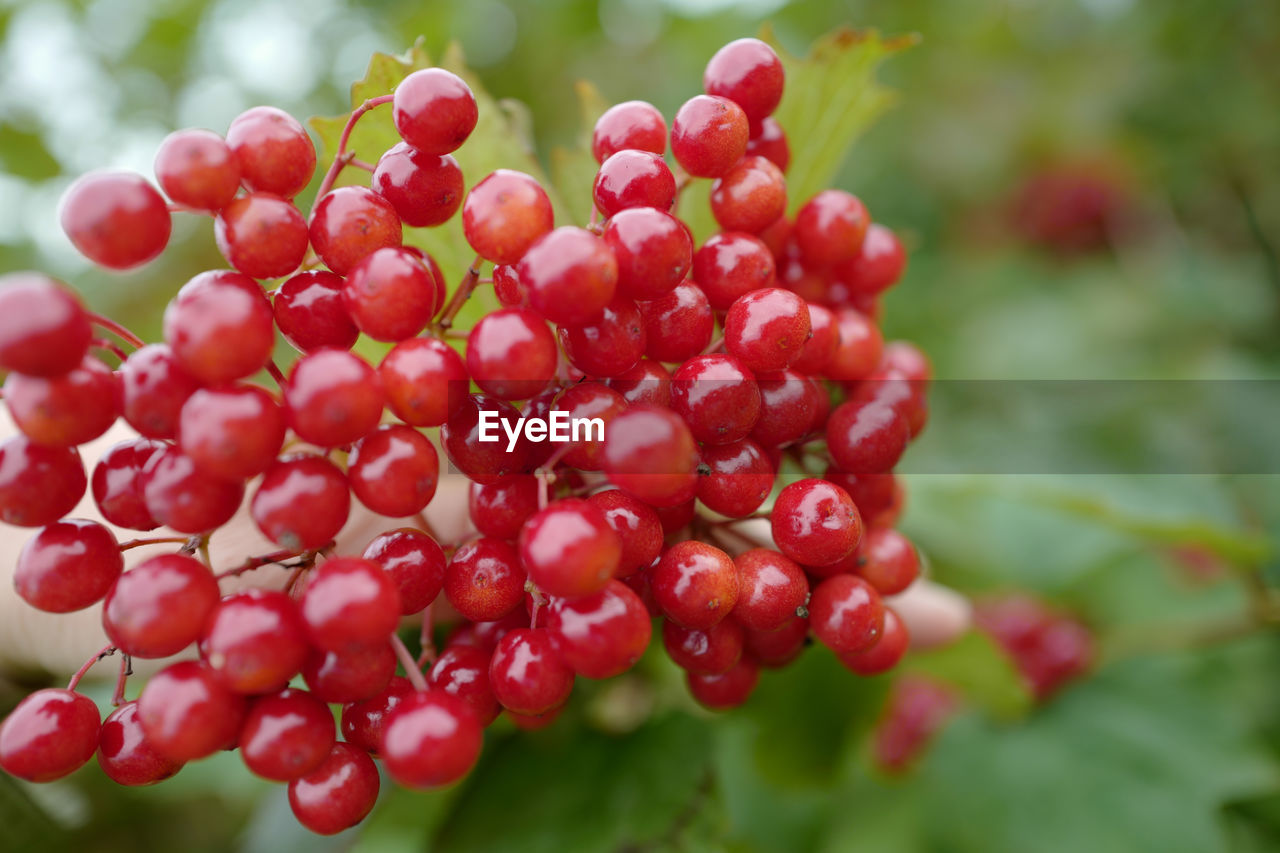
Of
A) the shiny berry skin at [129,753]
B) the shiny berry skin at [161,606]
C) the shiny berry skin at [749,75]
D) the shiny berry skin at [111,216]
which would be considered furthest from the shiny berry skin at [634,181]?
the shiny berry skin at [129,753]

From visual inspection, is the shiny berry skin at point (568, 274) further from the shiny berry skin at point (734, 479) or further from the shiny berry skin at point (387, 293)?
the shiny berry skin at point (734, 479)

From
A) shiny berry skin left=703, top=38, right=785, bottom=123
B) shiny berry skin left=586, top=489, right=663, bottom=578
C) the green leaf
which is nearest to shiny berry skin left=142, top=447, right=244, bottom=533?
shiny berry skin left=586, top=489, right=663, bottom=578

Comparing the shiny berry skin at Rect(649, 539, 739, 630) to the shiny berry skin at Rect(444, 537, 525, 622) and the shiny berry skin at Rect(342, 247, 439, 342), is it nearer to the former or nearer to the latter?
the shiny berry skin at Rect(444, 537, 525, 622)

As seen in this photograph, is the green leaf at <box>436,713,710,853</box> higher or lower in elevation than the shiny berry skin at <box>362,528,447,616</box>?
lower

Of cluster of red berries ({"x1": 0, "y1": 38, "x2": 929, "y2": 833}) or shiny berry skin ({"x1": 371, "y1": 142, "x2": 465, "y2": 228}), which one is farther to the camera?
shiny berry skin ({"x1": 371, "y1": 142, "x2": 465, "y2": 228})

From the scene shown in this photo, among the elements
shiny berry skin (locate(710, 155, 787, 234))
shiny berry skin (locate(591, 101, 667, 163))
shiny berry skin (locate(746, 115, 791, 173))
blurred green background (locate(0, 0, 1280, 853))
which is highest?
shiny berry skin (locate(591, 101, 667, 163))

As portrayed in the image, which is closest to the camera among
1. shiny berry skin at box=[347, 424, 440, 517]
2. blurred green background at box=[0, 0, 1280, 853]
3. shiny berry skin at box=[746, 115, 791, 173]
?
shiny berry skin at box=[347, 424, 440, 517]

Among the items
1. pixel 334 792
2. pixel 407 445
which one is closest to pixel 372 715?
pixel 334 792
